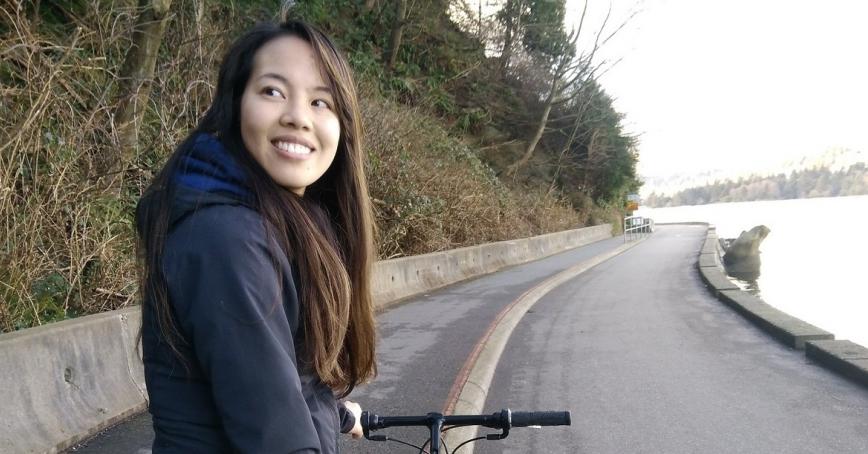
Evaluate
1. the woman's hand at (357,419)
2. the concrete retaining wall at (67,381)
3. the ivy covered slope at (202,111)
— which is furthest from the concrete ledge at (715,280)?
the woman's hand at (357,419)

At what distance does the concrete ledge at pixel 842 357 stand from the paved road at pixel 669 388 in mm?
→ 118

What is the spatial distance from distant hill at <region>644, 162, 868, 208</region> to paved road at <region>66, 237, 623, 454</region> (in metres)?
74.6

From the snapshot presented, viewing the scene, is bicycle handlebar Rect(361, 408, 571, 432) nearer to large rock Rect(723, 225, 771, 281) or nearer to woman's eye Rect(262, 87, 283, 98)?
woman's eye Rect(262, 87, 283, 98)

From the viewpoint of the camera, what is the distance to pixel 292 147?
1.66 metres

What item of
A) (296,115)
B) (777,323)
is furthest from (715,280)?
(296,115)

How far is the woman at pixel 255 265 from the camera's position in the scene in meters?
1.34

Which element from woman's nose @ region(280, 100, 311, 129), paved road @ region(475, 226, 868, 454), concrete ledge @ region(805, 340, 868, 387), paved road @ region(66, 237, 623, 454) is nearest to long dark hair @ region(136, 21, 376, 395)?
woman's nose @ region(280, 100, 311, 129)

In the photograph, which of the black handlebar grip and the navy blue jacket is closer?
the navy blue jacket

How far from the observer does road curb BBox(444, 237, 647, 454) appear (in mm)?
4836

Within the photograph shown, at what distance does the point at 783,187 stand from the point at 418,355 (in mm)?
100246

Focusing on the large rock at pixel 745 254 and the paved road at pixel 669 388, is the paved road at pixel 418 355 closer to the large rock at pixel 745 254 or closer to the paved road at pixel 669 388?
the paved road at pixel 669 388

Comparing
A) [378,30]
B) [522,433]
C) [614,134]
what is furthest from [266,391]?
[614,134]

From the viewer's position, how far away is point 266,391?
1345 millimetres

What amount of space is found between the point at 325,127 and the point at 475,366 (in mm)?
5051
